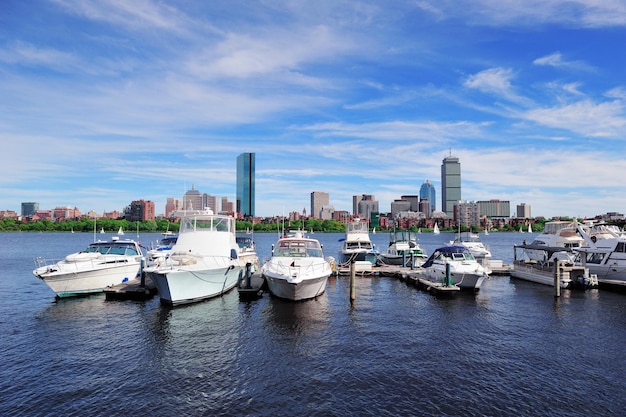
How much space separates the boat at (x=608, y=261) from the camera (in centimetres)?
3638

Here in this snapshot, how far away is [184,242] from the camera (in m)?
31.9

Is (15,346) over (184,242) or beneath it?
beneath

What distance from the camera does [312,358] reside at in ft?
59.1

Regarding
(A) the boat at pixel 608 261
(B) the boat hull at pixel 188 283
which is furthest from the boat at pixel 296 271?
(A) the boat at pixel 608 261

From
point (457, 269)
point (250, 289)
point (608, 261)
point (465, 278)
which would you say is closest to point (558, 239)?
point (608, 261)

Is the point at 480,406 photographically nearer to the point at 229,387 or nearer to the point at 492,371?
the point at 492,371

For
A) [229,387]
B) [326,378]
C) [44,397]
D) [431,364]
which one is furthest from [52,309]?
[431,364]

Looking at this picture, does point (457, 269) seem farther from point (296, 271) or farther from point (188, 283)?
point (188, 283)

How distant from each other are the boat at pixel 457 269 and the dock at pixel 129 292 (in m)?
25.2

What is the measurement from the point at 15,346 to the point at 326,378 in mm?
16011

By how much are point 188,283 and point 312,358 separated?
44.8ft

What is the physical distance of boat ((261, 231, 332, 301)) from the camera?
2795 centimetres

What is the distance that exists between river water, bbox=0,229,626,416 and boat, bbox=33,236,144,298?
1.68 meters

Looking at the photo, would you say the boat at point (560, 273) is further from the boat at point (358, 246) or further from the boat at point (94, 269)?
the boat at point (94, 269)
